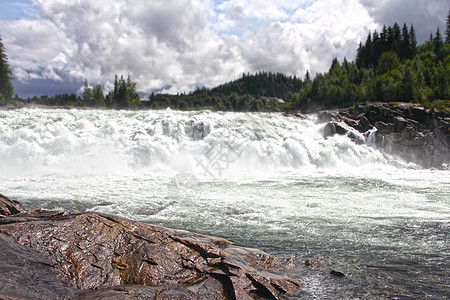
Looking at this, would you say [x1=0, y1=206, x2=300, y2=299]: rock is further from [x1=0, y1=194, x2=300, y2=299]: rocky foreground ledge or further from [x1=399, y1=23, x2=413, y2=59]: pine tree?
[x1=399, y1=23, x2=413, y2=59]: pine tree

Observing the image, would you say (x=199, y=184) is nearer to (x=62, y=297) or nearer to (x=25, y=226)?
(x=25, y=226)

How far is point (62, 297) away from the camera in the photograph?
13.7ft

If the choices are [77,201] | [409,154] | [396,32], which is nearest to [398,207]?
[77,201]

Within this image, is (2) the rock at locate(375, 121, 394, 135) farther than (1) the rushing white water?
Yes

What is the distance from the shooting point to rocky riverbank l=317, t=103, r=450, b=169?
32.5 meters

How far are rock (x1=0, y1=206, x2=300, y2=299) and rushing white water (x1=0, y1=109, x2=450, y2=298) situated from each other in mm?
1300

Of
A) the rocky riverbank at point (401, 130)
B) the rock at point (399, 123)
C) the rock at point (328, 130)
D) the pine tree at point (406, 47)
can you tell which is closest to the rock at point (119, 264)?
the rock at point (328, 130)

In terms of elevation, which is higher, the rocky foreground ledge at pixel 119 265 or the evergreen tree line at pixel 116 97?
the evergreen tree line at pixel 116 97

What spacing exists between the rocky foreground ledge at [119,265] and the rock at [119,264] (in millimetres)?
12

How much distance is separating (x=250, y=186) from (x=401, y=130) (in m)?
25.0

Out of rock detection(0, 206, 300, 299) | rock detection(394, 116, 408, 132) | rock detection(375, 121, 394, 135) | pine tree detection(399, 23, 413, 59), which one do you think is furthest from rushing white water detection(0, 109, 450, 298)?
pine tree detection(399, 23, 413, 59)

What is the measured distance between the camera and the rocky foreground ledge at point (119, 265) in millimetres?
4496

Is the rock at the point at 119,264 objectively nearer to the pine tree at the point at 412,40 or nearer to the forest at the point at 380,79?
the forest at the point at 380,79

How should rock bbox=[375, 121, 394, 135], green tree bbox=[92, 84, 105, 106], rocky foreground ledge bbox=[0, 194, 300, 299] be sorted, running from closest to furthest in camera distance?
rocky foreground ledge bbox=[0, 194, 300, 299] → rock bbox=[375, 121, 394, 135] → green tree bbox=[92, 84, 105, 106]
